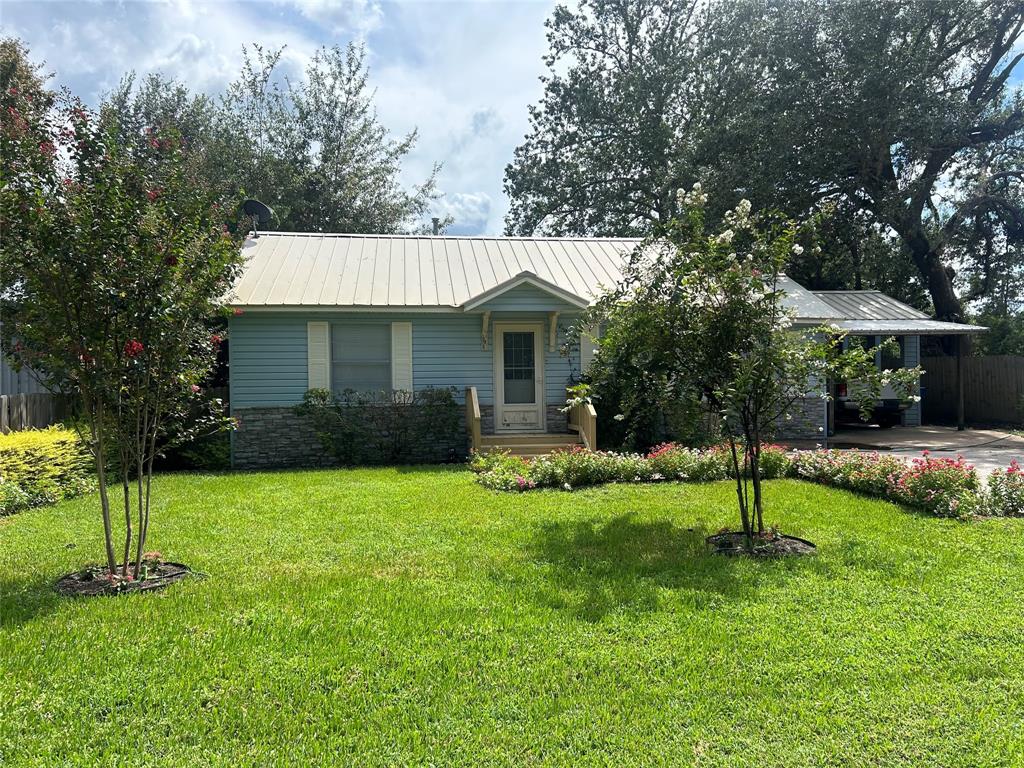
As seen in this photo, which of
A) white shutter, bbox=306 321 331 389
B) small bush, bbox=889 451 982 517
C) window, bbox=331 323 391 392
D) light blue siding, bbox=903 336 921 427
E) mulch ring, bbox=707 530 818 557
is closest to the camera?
mulch ring, bbox=707 530 818 557

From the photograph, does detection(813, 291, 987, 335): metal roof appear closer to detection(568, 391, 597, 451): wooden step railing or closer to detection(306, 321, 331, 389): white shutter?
detection(568, 391, 597, 451): wooden step railing

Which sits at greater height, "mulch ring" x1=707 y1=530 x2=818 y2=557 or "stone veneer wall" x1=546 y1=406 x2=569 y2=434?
"stone veneer wall" x1=546 y1=406 x2=569 y2=434

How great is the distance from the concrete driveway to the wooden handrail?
7.61m

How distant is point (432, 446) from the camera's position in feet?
39.2

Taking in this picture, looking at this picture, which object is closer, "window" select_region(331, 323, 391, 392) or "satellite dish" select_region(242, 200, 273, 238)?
"window" select_region(331, 323, 391, 392)

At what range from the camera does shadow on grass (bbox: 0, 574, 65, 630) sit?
157 inches

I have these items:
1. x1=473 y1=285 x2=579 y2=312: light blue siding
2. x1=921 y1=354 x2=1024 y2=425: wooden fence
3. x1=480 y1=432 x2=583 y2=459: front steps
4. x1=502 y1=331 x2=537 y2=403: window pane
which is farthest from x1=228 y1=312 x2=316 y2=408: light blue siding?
x1=921 y1=354 x2=1024 y2=425: wooden fence

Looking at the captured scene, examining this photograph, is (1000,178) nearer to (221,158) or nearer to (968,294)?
(968,294)

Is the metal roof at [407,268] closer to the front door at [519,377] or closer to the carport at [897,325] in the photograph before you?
the front door at [519,377]

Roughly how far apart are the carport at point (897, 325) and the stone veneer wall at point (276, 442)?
1092cm

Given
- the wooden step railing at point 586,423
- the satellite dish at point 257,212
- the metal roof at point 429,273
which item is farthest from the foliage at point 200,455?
the wooden step railing at point 586,423

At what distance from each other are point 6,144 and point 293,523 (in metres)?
4.03

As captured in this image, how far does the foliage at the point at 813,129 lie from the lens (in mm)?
16734

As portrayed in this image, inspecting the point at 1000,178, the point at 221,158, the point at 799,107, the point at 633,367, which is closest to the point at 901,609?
the point at 633,367
